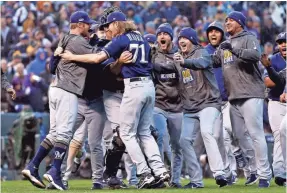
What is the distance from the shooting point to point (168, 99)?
13883 mm

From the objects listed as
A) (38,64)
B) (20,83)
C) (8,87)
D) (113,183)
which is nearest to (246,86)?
(113,183)

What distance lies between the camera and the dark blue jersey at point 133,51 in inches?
481

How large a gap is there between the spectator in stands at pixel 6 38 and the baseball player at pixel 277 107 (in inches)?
439

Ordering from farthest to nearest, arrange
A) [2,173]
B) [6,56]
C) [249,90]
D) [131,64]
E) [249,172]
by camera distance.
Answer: [6,56] < [2,173] < [249,172] < [249,90] < [131,64]

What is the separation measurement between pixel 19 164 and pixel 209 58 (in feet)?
22.0

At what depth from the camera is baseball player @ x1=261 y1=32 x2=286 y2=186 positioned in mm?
13984

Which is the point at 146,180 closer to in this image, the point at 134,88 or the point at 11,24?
the point at 134,88

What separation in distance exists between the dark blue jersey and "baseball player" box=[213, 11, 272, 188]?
129 cm

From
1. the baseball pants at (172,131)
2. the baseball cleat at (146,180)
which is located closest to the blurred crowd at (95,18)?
the baseball pants at (172,131)

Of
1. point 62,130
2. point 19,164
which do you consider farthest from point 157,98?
point 19,164

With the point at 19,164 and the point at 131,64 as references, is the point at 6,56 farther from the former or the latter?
the point at 131,64

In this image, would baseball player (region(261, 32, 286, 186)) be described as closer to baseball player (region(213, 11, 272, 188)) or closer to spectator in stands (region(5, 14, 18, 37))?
baseball player (region(213, 11, 272, 188))

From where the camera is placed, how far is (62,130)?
1239 centimetres

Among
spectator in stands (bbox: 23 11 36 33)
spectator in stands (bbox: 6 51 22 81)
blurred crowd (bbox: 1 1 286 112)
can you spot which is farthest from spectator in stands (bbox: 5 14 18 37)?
spectator in stands (bbox: 6 51 22 81)
